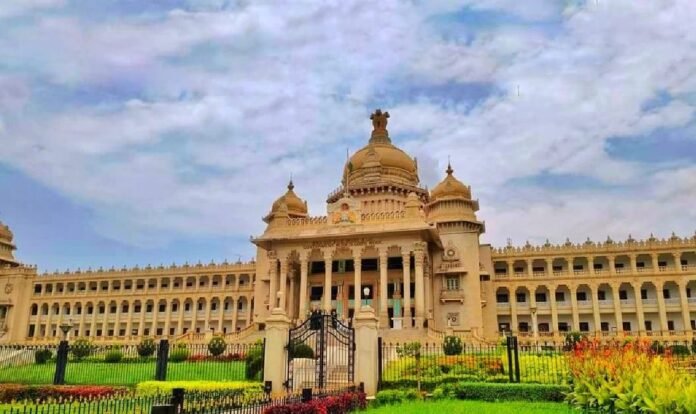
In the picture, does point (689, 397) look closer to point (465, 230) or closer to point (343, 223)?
point (343, 223)

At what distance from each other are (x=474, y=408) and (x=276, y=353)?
6.82m

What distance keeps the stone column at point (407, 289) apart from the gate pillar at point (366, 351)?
2092 centimetres

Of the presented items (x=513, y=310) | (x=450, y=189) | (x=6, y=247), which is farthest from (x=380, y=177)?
(x=6, y=247)

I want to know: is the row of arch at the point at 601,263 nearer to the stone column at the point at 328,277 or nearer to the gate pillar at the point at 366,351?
the stone column at the point at 328,277

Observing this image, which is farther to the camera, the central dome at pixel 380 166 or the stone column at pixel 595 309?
the central dome at pixel 380 166

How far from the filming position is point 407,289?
40125 mm

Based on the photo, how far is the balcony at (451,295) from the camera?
44406 millimetres

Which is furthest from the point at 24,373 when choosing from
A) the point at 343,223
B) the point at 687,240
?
the point at 687,240

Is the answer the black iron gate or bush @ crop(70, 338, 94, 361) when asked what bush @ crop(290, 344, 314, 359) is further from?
bush @ crop(70, 338, 94, 361)

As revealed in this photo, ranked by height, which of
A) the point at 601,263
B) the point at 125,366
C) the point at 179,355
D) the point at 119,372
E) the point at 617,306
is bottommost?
the point at 119,372

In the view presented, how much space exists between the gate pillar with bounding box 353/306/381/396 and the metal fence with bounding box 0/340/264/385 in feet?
13.2

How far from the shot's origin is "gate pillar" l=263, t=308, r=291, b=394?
17922mm

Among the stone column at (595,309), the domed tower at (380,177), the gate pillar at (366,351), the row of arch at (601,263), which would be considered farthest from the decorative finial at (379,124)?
the gate pillar at (366,351)

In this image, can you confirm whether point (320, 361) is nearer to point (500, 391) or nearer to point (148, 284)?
point (500, 391)
